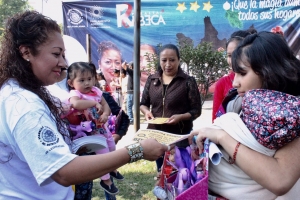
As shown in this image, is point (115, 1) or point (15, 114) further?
point (115, 1)

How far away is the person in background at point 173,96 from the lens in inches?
144

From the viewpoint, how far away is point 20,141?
4.00 feet

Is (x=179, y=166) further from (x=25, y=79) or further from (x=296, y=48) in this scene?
(x=296, y=48)

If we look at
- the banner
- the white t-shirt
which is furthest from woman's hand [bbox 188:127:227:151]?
the banner

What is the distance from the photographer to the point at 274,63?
1.44 meters

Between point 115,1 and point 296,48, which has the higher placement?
point 115,1

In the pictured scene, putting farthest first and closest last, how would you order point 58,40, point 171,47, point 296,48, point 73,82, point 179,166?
point 296,48 < point 171,47 < point 73,82 < point 179,166 < point 58,40

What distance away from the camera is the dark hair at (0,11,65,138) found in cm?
139

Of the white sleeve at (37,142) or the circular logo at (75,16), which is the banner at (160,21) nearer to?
the circular logo at (75,16)

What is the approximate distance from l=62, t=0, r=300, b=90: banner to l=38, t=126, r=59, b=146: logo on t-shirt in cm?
916

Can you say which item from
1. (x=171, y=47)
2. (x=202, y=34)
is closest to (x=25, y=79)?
(x=171, y=47)

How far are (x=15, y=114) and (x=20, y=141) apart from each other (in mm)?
105

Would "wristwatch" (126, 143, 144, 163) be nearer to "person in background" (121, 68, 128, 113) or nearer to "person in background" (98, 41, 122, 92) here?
"person in background" (121, 68, 128, 113)

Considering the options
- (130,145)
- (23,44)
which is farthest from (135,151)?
(23,44)
